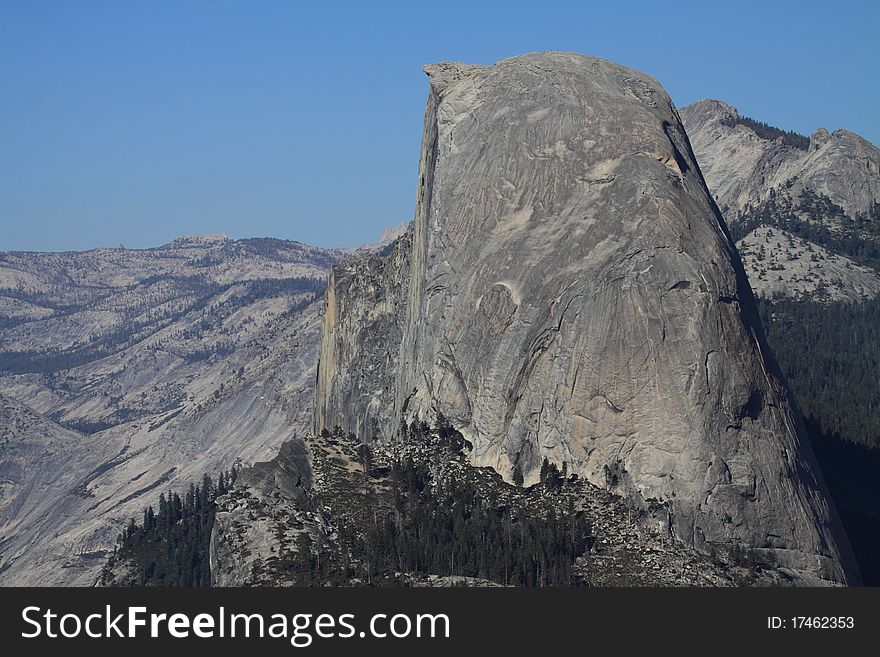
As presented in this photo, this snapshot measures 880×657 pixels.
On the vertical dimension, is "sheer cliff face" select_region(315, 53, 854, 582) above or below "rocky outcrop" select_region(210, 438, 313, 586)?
above

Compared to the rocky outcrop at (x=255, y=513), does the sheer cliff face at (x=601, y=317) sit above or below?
above

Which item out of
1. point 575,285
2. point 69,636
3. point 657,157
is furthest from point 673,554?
point 69,636

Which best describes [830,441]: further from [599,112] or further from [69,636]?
[69,636]

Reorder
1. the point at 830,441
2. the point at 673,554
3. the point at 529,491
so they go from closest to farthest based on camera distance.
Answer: the point at 673,554, the point at 529,491, the point at 830,441

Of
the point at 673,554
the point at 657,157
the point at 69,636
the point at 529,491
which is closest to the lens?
the point at 69,636

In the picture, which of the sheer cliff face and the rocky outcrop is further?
the rocky outcrop

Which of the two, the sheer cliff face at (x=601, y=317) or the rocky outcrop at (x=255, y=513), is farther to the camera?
the rocky outcrop at (x=255, y=513)

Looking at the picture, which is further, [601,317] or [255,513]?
[255,513]

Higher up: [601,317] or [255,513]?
[601,317]
